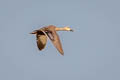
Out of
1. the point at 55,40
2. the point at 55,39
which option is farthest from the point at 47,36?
the point at 55,40

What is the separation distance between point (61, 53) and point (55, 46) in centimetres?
119

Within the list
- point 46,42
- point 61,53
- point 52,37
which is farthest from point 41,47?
point 61,53

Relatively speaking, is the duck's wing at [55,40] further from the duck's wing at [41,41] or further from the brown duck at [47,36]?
the duck's wing at [41,41]

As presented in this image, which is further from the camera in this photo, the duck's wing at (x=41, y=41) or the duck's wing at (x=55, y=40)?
the duck's wing at (x=41, y=41)

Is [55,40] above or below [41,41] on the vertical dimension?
Result: below

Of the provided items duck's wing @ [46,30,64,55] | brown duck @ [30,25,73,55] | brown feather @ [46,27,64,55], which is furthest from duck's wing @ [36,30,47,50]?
duck's wing @ [46,30,64,55]

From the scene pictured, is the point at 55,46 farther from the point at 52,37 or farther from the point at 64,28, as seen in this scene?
the point at 64,28

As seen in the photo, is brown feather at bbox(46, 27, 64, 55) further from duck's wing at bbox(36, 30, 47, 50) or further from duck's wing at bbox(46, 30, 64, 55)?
duck's wing at bbox(36, 30, 47, 50)

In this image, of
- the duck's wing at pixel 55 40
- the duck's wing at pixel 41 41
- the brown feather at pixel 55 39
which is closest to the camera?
the duck's wing at pixel 55 40

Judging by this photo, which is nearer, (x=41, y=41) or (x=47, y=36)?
(x=47, y=36)

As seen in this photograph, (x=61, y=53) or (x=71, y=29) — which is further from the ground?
(x=71, y=29)

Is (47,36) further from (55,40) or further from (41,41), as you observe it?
(41,41)

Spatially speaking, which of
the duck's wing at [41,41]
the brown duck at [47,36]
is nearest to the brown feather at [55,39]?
the brown duck at [47,36]

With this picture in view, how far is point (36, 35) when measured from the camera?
27.2m
